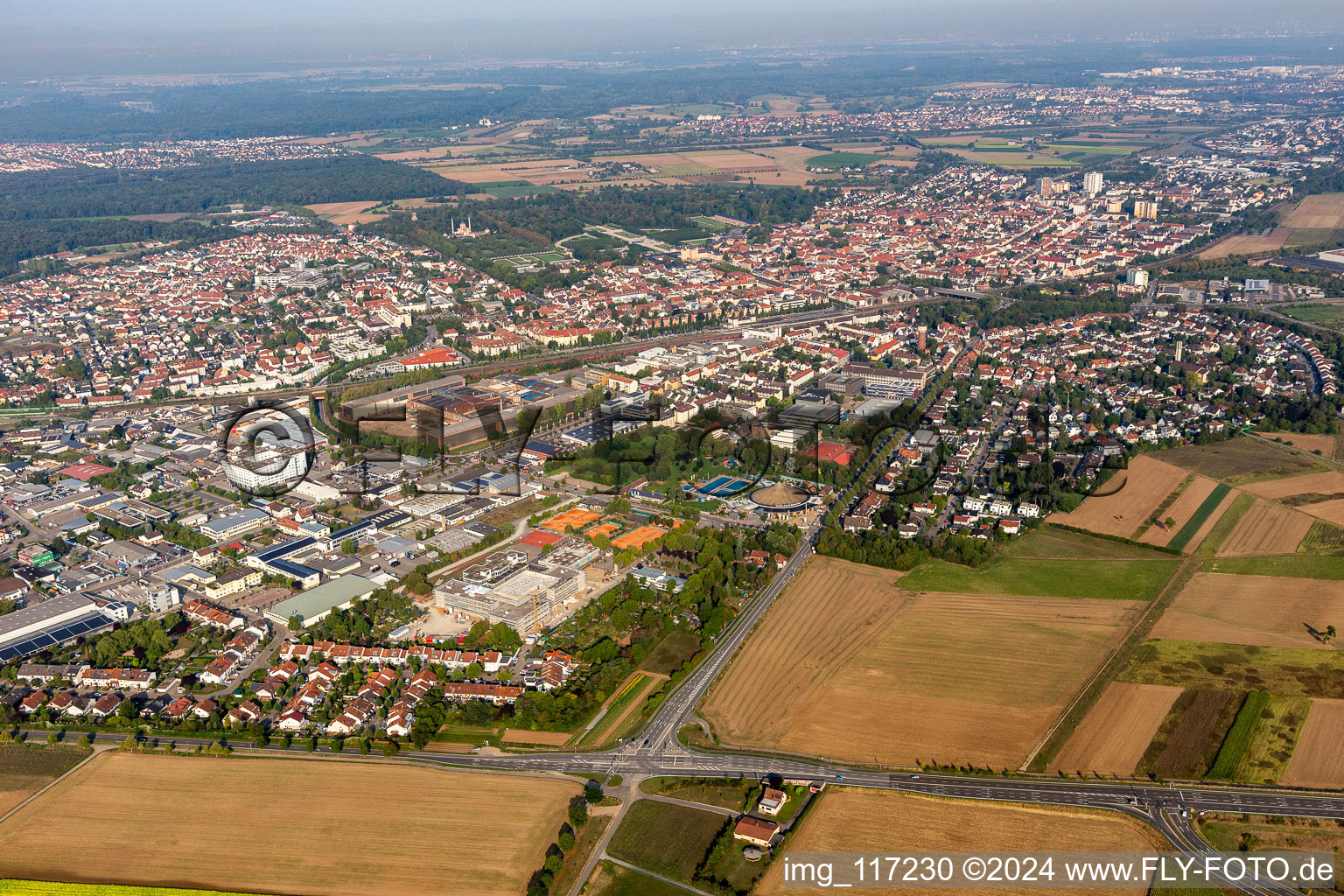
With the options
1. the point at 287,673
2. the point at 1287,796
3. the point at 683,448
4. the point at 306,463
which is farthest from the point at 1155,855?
the point at 306,463

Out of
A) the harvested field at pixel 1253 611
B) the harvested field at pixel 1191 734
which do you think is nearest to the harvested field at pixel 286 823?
the harvested field at pixel 1191 734

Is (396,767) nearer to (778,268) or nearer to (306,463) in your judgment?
(306,463)

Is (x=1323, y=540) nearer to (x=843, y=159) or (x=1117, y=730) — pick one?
(x=1117, y=730)

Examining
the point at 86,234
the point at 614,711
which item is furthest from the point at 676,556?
the point at 86,234

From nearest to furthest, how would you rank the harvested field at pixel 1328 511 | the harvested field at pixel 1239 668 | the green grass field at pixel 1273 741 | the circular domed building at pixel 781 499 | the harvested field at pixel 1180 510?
the green grass field at pixel 1273 741
the harvested field at pixel 1239 668
the harvested field at pixel 1180 510
the harvested field at pixel 1328 511
the circular domed building at pixel 781 499

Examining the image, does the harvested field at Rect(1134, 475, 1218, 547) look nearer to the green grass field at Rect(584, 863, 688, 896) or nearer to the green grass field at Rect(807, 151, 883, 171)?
the green grass field at Rect(584, 863, 688, 896)

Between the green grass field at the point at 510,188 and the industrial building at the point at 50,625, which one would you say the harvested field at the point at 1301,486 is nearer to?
the industrial building at the point at 50,625

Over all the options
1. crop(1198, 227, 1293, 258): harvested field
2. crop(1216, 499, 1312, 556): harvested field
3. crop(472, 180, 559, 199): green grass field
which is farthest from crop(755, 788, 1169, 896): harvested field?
crop(472, 180, 559, 199): green grass field
